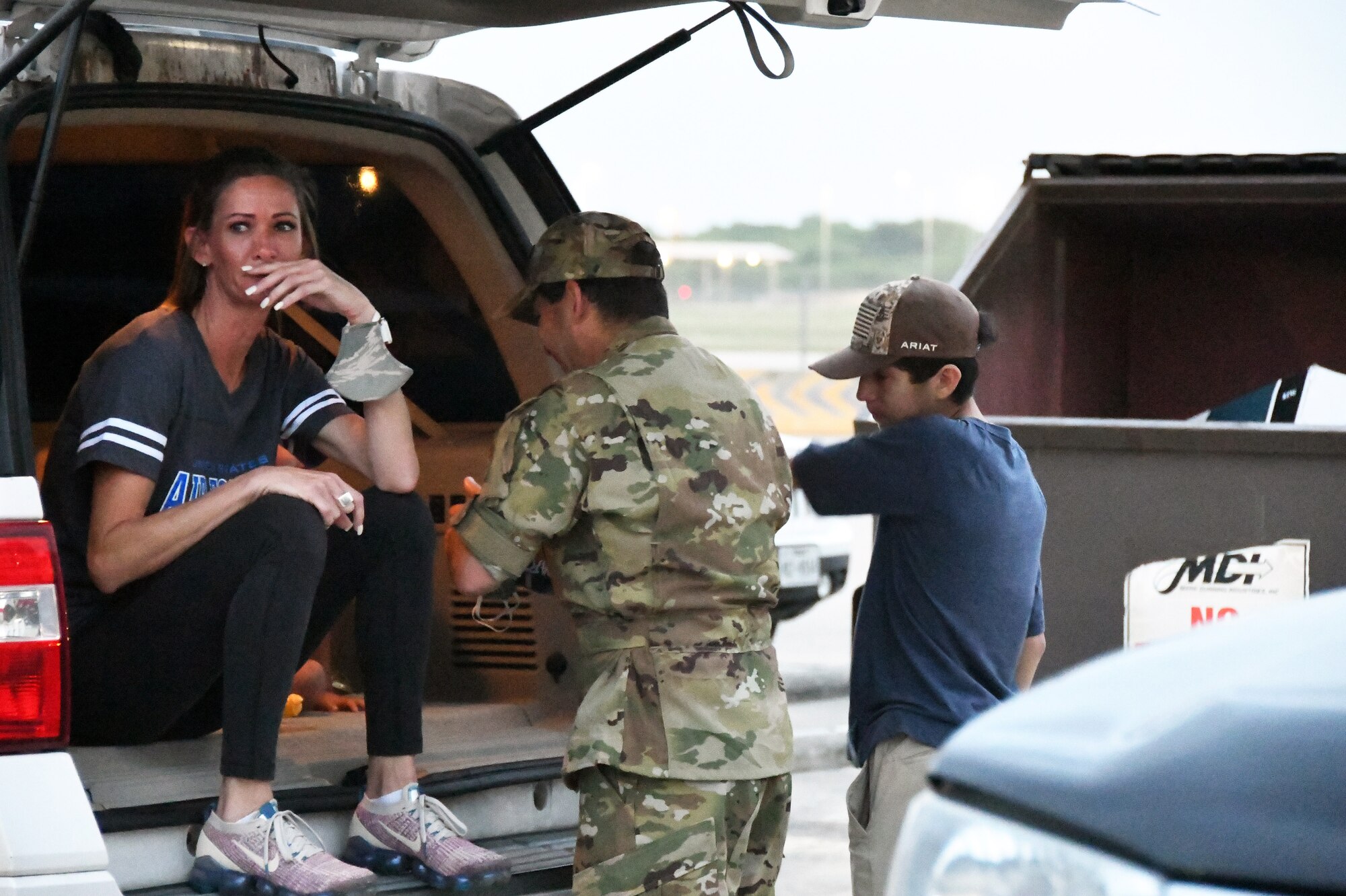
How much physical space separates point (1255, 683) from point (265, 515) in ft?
6.00

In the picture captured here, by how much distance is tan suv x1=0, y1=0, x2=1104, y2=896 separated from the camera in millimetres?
2338

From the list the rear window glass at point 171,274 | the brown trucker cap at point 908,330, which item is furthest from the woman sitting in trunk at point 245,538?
the brown trucker cap at point 908,330

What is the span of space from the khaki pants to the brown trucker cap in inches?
26.2

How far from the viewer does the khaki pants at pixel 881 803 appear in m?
3.00

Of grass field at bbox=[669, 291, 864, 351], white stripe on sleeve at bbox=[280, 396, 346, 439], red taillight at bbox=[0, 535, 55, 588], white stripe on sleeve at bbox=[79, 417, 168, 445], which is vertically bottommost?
grass field at bbox=[669, 291, 864, 351]

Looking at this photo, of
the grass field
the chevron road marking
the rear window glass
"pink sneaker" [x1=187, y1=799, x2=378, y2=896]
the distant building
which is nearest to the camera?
"pink sneaker" [x1=187, y1=799, x2=378, y2=896]

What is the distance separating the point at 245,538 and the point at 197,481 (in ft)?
0.90

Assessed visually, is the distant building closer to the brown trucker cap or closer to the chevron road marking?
the chevron road marking

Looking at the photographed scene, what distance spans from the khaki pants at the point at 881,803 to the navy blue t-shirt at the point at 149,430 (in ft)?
3.99

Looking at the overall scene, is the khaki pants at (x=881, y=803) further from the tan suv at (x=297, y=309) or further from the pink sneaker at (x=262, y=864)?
the pink sneaker at (x=262, y=864)

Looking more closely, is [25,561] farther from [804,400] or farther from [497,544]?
[804,400]

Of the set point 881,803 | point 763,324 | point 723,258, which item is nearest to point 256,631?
point 881,803

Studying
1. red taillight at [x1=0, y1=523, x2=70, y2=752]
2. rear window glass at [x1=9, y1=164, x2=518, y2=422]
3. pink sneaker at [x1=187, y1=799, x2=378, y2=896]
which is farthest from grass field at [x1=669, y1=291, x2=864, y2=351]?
red taillight at [x1=0, y1=523, x2=70, y2=752]

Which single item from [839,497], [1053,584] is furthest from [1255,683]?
[1053,584]
